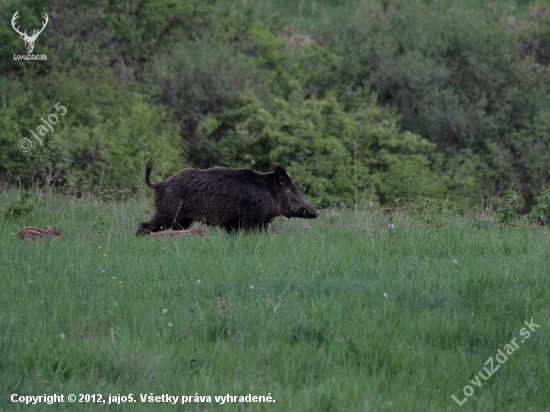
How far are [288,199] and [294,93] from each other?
17.4 metres

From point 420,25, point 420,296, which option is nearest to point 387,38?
point 420,25

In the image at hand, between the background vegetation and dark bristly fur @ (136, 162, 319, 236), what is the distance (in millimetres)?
10161

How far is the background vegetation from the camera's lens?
22.9 m

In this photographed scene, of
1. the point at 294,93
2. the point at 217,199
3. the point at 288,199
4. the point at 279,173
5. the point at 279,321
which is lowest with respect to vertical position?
the point at 294,93

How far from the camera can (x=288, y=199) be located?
34.7 feet

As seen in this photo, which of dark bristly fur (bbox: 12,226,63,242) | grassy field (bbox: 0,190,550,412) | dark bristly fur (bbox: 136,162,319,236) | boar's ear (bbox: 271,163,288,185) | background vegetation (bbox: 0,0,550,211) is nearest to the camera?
grassy field (bbox: 0,190,550,412)

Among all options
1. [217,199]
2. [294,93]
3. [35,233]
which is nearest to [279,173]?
[217,199]

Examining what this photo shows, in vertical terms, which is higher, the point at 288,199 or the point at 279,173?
the point at 279,173

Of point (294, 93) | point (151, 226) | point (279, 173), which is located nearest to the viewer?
point (151, 226)

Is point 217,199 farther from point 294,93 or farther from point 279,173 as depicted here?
point 294,93

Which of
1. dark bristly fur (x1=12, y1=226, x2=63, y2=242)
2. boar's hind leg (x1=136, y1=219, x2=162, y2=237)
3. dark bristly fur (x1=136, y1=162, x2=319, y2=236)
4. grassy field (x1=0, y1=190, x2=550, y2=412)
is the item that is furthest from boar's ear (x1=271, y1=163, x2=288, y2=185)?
dark bristly fur (x1=12, y1=226, x2=63, y2=242)

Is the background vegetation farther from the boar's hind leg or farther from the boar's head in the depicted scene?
the boar's hind leg

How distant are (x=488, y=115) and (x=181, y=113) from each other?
1259 centimetres

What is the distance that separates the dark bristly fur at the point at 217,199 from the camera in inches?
384
